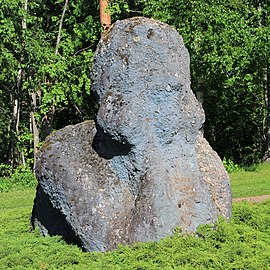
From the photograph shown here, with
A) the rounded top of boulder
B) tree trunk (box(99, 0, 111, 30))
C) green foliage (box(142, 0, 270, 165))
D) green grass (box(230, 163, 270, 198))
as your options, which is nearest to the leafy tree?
tree trunk (box(99, 0, 111, 30))

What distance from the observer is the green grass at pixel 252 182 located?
12.0m

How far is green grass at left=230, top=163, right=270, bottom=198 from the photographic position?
12000mm

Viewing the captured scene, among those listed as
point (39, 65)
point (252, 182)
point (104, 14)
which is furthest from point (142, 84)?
point (104, 14)

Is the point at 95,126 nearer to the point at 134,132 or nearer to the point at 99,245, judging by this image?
the point at 134,132

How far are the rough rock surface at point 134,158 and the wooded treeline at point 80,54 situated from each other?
9734 mm

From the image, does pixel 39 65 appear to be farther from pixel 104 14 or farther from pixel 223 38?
pixel 223 38

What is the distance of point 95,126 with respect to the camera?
22.6 feet

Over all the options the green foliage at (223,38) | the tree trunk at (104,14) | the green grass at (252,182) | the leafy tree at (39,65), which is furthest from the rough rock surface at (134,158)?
the tree trunk at (104,14)

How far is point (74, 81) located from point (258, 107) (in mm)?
7417

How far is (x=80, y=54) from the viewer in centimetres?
1866

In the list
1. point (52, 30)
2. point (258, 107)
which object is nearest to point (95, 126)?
point (52, 30)

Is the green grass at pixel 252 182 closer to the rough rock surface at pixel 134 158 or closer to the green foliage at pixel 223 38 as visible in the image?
the green foliage at pixel 223 38

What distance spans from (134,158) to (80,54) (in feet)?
42.3

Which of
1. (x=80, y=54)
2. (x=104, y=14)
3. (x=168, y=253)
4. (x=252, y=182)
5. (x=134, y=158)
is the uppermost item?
(x=104, y=14)
